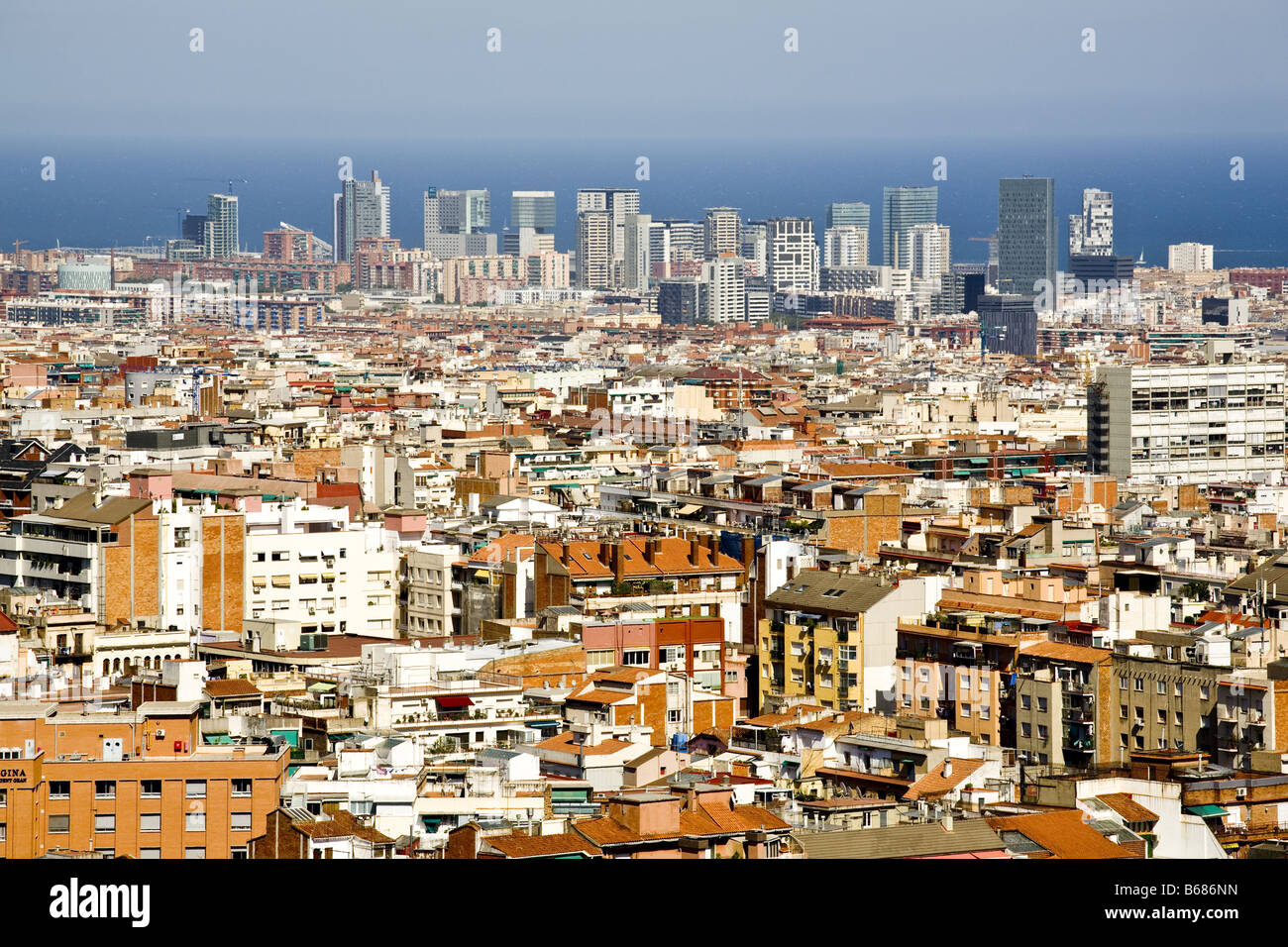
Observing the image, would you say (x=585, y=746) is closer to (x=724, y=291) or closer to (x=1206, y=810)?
(x=1206, y=810)

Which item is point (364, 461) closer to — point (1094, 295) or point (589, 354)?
point (589, 354)

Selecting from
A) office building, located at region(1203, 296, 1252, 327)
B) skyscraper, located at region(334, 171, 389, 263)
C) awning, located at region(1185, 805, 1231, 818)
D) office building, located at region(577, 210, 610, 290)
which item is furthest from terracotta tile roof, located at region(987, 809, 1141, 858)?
office building, located at region(577, 210, 610, 290)

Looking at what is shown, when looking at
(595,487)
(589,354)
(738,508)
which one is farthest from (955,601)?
(589,354)

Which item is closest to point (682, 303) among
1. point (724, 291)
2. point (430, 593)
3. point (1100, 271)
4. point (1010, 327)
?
point (724, 291)

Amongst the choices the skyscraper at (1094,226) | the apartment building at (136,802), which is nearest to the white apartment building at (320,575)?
the apartment building at (136,802)

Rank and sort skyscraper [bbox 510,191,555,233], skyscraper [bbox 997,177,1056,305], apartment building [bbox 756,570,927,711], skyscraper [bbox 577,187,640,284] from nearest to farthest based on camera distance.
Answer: apartment building [bbox 756,570,927,711], skyscraper [bbox 997,177,1056,305], skyscraper [bbox 577,187,640,284], skyscraper [bbox 510,191,555,233]

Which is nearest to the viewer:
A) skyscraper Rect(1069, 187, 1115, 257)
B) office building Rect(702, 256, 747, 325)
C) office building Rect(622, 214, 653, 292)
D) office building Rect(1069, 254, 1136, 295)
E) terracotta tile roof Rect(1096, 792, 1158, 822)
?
terracotta tile roof Rect(1096, 792, 1158, 822)

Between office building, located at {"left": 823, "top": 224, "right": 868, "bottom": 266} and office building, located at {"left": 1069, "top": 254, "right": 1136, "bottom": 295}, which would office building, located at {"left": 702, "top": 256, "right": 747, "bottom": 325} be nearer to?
office building, located at {"left": 1069, "top": 254, "right": 1136, "bottom": 295}
